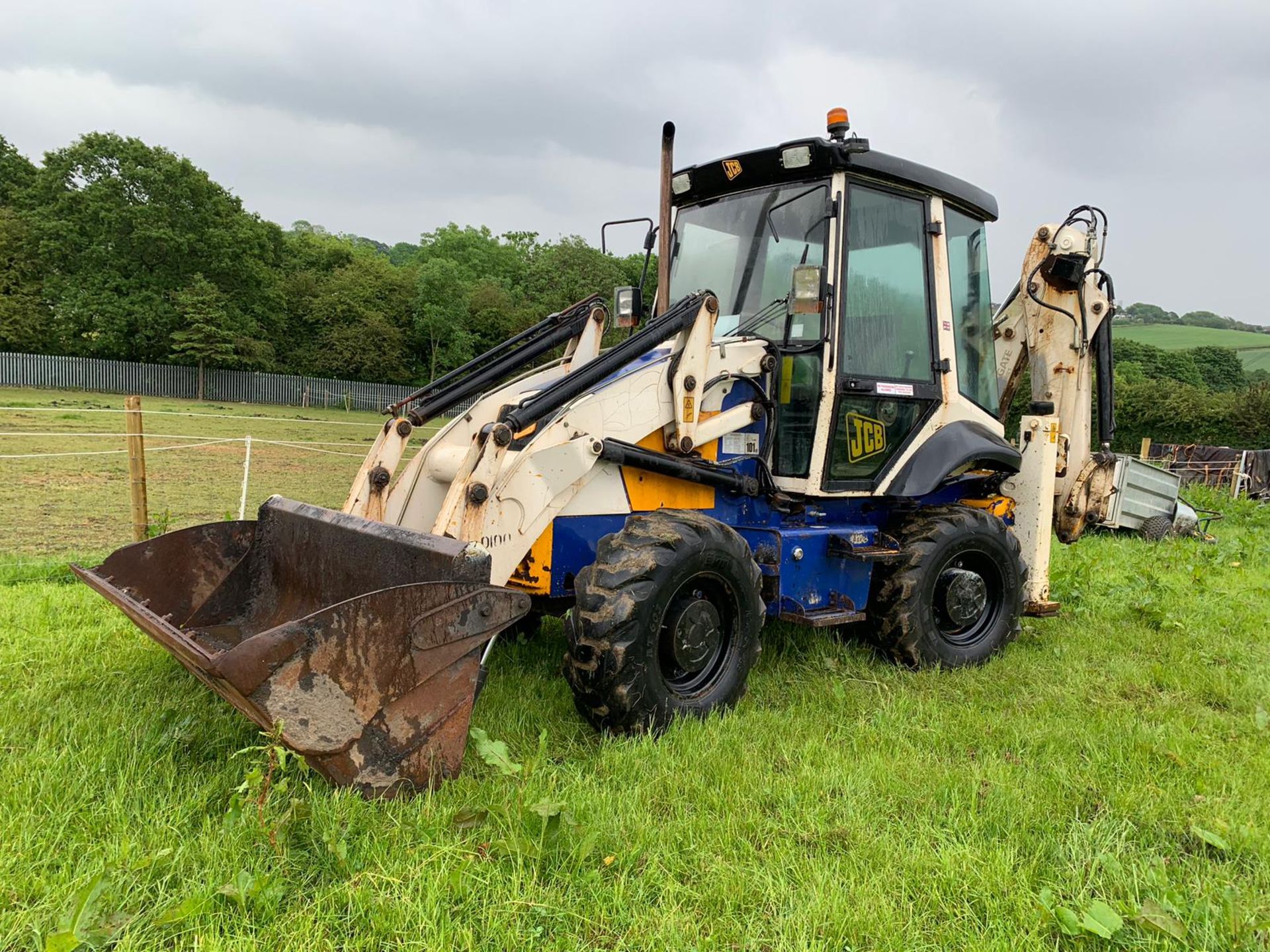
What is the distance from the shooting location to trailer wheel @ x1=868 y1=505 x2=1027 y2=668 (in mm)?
4949

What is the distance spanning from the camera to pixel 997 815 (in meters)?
3.13

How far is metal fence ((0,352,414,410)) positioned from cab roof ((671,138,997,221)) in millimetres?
32209

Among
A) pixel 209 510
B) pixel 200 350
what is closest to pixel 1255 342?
pixel 200 350

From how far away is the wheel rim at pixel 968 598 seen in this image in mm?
5199

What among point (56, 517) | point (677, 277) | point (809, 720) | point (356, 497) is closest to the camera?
point (809, 720)

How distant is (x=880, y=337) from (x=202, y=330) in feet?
135

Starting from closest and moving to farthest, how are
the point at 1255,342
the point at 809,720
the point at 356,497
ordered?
the point at 809,720 → the point at 356,497 → the point at 1255,342

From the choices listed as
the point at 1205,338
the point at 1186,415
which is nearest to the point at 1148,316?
the point at 1205,338

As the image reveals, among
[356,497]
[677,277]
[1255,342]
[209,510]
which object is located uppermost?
[1255,342]

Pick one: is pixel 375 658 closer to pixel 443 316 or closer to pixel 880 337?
pixel 880 337

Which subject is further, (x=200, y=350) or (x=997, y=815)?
(x=200, y=350)

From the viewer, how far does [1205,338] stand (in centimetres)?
6688

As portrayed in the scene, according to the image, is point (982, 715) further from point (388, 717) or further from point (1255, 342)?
point (1255, 342)

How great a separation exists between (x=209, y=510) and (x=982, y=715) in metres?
10.2
